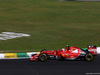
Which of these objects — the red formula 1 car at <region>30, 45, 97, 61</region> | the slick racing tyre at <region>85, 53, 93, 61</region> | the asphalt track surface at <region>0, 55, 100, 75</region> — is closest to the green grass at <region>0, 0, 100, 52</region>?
the red formula 1 car at <region>30, 45, 97, 61</region>

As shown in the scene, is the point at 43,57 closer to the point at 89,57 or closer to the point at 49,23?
the point at 89,57

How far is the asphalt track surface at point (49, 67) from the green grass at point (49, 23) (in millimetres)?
3488

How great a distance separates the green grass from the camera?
19.0 meters

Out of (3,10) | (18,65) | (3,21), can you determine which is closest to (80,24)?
(3,21)

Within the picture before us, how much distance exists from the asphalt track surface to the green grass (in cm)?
349

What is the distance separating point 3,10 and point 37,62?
18793mm

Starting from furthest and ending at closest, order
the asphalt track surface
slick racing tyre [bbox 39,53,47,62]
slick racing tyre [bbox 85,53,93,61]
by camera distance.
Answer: slick racing tyre [bbox 39,53,47,62] → slick racing tyre [bbox 85,53,93,61] → the asphalt track surface

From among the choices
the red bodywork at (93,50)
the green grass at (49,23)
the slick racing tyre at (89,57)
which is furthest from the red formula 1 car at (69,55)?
the green grass at (49,23)

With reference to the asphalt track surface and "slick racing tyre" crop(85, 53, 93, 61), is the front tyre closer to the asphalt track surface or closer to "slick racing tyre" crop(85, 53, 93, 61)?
"slick racing tyre" crop(85, 53, 93, 61)

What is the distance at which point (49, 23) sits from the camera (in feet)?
85.8

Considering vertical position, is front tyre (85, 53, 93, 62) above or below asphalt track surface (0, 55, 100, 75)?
above

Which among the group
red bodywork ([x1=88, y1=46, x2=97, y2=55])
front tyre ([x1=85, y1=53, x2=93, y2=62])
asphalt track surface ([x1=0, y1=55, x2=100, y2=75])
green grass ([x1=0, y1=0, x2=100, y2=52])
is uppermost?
green grass ([x1=0, y1=0, x2=100, y2=52])

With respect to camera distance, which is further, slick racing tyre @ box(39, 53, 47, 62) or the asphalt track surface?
slick racing tyre @ box(39, 53, 47, 62)

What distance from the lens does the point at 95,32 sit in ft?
73.6
